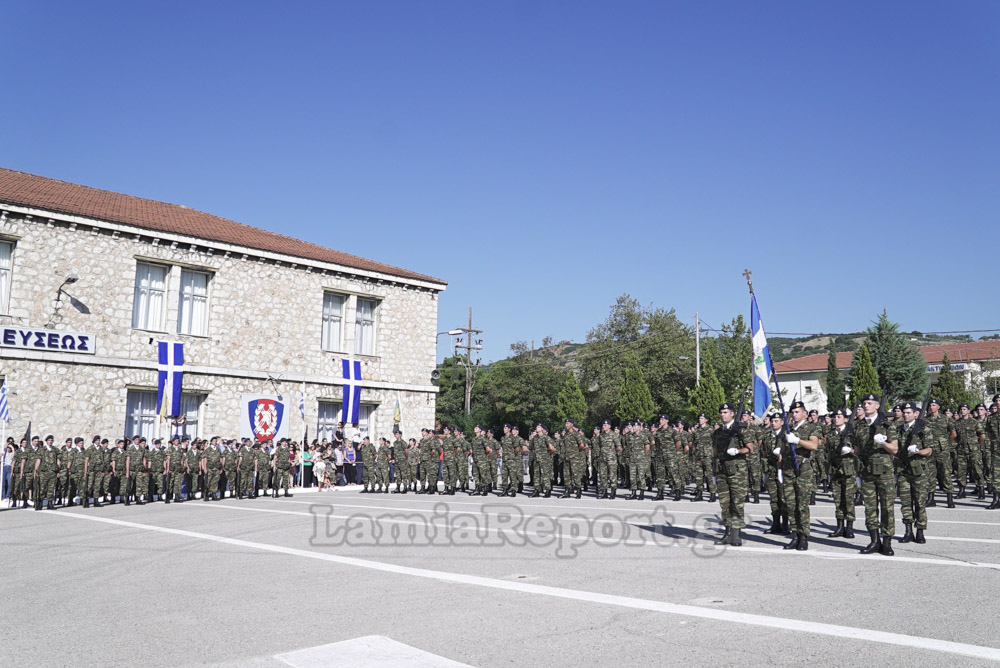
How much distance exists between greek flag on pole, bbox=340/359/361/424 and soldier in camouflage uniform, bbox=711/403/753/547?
68.5 ft

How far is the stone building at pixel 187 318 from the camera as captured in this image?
22109 millimetres

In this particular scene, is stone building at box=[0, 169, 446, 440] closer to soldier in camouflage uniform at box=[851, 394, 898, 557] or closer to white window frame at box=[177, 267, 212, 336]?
white window frame at box=[177, 267, 212, 336]

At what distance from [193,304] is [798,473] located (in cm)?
2173

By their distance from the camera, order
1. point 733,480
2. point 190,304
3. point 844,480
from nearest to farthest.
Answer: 1. point 733,480
2. point 844,480
3. point 190,304

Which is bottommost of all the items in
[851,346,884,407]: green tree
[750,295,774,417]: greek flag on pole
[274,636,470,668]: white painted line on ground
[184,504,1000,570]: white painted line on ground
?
[274,636,470,668]: white painted line on ground

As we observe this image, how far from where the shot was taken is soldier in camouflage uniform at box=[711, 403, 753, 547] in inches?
393

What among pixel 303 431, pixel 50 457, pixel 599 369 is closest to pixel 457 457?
pixel 303 431

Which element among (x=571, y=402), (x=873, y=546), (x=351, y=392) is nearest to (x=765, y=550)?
(x=873, y=546)

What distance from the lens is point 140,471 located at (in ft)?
64.5

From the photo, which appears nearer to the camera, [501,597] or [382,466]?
[501,597]

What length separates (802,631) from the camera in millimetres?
5457

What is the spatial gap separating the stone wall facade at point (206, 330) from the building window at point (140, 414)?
0.28 meters

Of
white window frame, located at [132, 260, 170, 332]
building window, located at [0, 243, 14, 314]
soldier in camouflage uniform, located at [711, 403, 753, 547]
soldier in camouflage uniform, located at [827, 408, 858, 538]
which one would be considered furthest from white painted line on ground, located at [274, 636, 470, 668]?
white window frame, located at [132, 260, 170, 332]

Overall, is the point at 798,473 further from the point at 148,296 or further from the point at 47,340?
the point at 148,296
